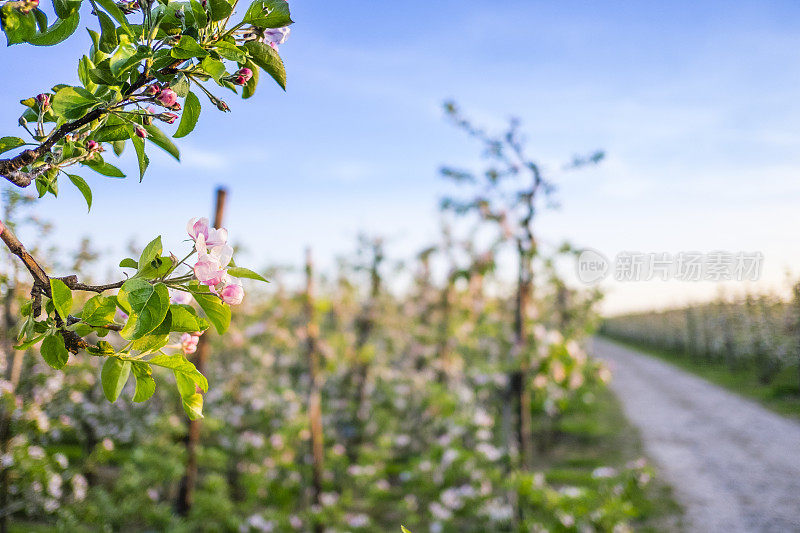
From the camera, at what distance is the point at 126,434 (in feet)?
20.4

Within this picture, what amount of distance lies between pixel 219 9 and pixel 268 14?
10 centimetres

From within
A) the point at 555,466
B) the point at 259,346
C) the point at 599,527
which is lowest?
the point at 555,466

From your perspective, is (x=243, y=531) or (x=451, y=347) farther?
(x=451, y=347)

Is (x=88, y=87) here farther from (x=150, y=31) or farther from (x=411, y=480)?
(x=411, y=480)

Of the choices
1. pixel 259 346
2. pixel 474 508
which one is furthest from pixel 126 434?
pixel 474 508

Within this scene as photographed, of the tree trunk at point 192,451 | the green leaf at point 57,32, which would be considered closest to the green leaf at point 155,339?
the green leaf at point 57,32

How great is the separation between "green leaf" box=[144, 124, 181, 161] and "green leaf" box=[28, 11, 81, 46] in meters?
0.23

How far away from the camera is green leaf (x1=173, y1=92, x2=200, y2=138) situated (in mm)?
1109

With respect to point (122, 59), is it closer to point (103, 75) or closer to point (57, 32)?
point (103, 75)

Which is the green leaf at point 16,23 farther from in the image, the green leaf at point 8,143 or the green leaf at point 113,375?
the green leaf at point 113,375

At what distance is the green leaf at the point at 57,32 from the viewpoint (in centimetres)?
100

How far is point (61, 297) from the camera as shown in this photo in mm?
969

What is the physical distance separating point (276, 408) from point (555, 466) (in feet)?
15.7

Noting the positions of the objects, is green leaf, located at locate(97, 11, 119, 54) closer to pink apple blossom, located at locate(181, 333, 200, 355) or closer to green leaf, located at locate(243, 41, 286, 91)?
green leaf, located at locate(243, 41, 286, 91)
